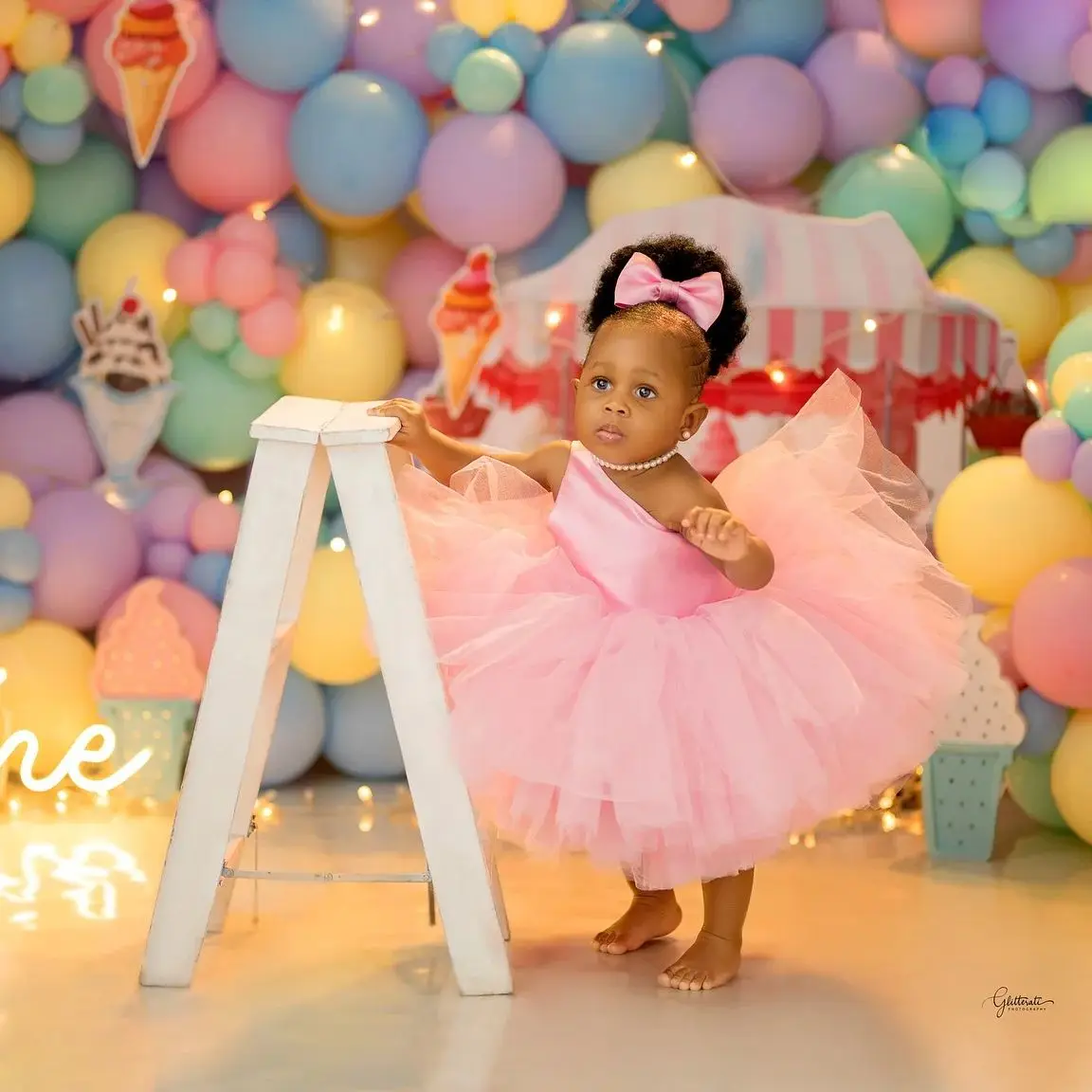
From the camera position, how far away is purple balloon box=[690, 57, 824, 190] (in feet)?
12.1

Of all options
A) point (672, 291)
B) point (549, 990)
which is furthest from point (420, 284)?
point (549, 990)

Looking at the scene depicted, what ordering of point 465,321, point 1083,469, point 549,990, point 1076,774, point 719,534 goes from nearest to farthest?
point 719,534
point 549,990
point 1083,469
point 1076,774
point 465,321

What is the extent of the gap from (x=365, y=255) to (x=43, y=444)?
2.84 feet

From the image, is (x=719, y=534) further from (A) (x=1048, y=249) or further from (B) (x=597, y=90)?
(A) (x=1048, y=249)

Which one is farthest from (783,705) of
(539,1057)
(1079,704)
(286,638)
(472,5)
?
(472,5)

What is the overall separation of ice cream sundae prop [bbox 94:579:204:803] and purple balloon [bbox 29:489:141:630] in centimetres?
9

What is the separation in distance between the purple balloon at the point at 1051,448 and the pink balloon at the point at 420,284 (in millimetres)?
1373

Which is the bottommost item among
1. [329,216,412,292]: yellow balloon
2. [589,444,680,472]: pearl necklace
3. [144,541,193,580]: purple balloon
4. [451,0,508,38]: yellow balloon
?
[144,541,193,580]: purple balloon

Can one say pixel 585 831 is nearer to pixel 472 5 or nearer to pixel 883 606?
pixel 883 606

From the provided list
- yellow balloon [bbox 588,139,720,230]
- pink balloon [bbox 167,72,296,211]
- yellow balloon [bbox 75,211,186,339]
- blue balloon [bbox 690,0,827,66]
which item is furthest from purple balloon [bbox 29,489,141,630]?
blue balloon [bbox 690,0,827,66]

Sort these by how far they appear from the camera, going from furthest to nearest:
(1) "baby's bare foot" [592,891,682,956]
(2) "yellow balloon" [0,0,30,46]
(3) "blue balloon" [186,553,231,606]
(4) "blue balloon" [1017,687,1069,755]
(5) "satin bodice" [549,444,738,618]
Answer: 1. (3) "blue balloon" [186,553,231,606]
2. (2) "yellow balloon" [0,0,30,46]
3. (4) "blue balloon" [1017,687,1069,755]
4. (1) "baby's bare foot" [592,891,682,956]
5. (5) "satin bodice" [549,444,738,618]

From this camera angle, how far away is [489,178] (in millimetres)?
3605

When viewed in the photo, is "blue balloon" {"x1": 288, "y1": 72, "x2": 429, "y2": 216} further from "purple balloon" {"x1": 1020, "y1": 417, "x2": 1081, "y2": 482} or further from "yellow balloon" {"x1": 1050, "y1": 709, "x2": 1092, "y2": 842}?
"yellow balloon" {"x1": 1050, "y1": 709, "x2": 1092, "y2": 842}

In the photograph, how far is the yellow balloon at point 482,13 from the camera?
365 cm
